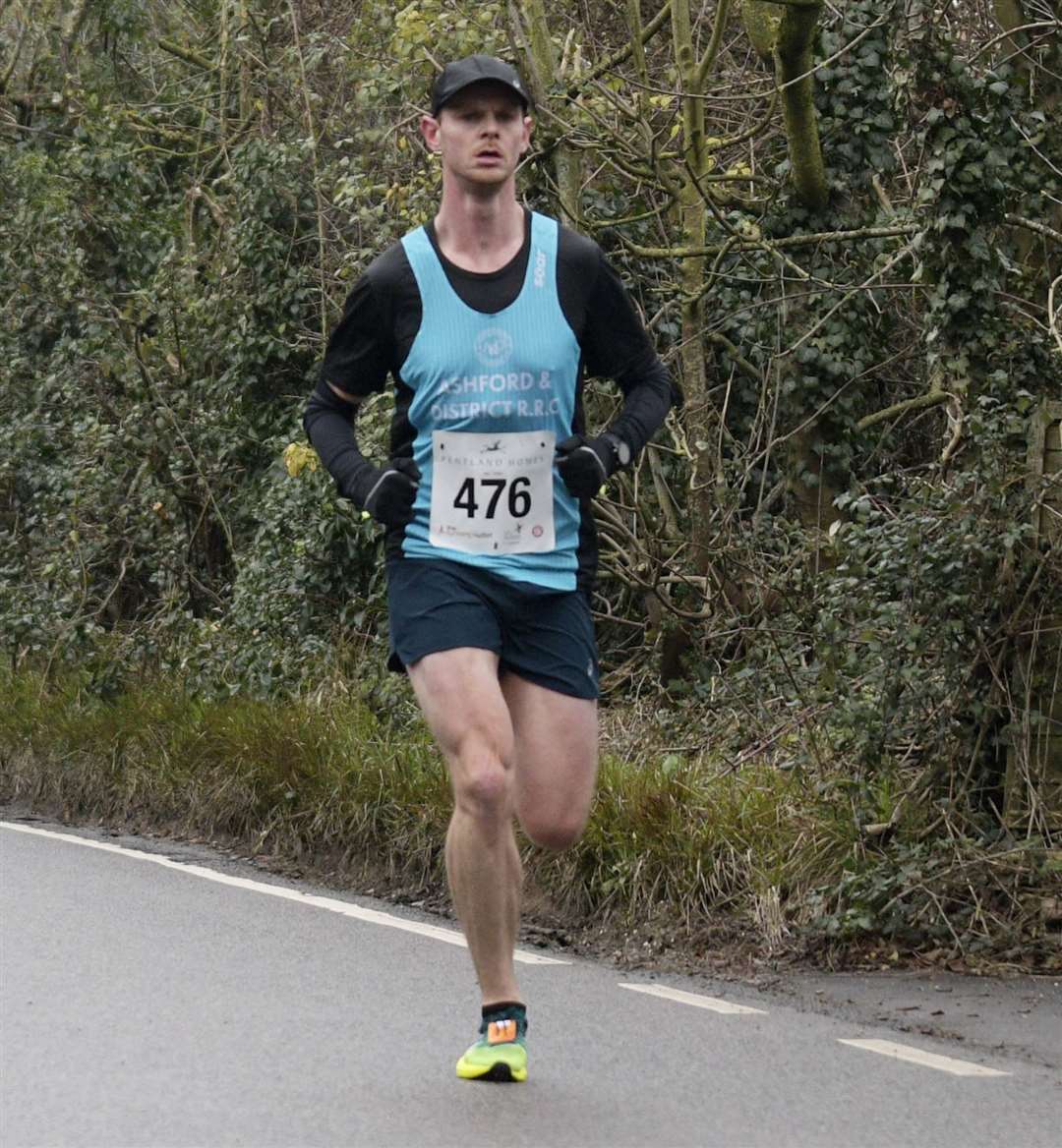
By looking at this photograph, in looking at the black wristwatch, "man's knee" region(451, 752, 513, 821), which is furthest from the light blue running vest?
"man's knee" region(451, 752, 513, 821)

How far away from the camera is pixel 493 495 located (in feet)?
18.7

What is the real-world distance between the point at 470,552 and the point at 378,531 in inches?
286

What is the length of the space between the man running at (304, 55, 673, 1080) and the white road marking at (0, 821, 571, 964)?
7.21ft

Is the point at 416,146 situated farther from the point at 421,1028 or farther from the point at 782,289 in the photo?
the point at 421,1028

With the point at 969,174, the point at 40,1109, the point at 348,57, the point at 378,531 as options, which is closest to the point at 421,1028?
the point at 40,1109

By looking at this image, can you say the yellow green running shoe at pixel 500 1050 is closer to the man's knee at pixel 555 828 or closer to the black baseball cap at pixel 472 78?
the man's knee at pixel 555 828

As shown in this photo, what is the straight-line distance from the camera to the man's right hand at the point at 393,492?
565 centimetres

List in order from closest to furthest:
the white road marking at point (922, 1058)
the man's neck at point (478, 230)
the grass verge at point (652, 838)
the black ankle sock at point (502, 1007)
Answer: the black ankle sock at point (502, 1007)
the man's neck at point (478, 230)
the white road marking at point (922, 1058)
the grass verge at point (652, 838)

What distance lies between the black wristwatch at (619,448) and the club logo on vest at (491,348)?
1.26 feet

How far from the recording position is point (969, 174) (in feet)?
28.4

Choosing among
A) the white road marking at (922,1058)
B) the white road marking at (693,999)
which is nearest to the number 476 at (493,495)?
the white road marking at (922,1058)

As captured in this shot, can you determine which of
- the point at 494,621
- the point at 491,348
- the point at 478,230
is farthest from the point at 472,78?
the point at 494,621

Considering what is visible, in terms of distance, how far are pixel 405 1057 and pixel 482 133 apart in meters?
2.37

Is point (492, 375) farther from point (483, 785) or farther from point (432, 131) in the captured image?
point (483, 785)
